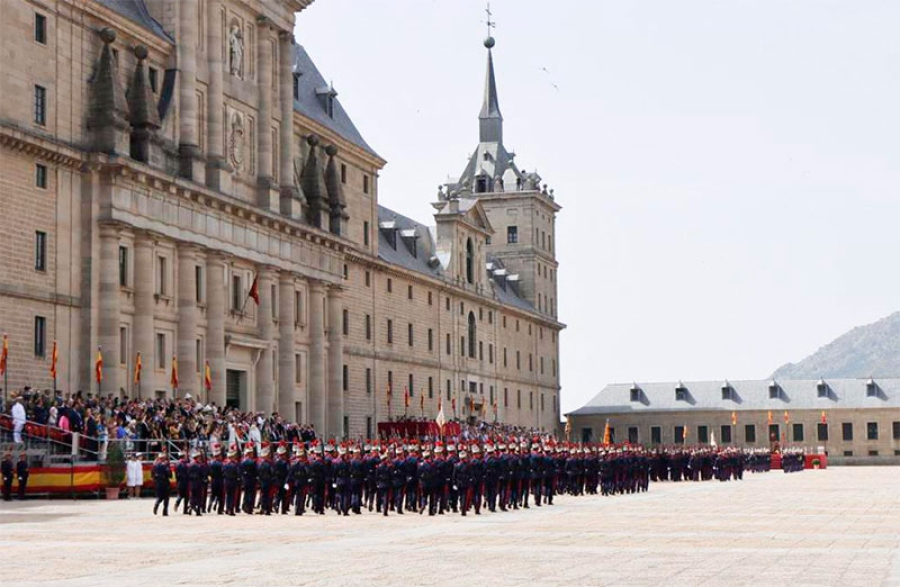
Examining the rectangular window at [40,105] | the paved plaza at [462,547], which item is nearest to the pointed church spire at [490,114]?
the rectangular window at [40,105]

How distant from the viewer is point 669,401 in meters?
129

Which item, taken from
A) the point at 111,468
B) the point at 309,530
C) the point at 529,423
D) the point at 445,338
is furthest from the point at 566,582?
the point at 529,423

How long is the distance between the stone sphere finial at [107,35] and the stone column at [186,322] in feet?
24.8

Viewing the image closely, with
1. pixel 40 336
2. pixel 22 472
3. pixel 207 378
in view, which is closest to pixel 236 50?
pixel 207 378

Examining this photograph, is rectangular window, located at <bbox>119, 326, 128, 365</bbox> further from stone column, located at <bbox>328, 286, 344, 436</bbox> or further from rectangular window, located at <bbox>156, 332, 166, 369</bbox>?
stone column, located at <bbox>328, 286, 344, 436</bbox>

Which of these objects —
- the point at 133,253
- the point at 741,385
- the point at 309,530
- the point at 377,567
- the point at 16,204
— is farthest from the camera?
the point at 741,385

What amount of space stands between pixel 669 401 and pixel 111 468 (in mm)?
94817

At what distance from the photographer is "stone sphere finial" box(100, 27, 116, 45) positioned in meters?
47.6

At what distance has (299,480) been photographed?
3388 cm

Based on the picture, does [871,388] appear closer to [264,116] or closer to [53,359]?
[264,116]

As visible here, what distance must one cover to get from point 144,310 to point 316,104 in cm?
2553

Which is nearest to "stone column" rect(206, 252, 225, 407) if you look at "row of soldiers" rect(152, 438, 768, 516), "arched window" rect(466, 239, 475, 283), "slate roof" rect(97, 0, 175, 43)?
"slate roof" rect(97, 0, 175, 43)

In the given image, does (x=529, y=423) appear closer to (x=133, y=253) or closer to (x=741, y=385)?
(x=741, y=385)

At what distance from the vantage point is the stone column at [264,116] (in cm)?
5912
